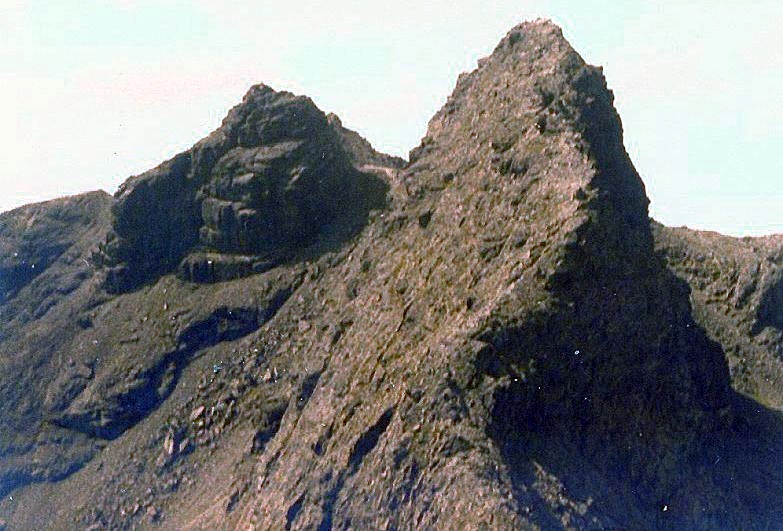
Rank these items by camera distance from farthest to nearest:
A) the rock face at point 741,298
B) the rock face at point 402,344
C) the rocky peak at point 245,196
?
the rocky peak at point 245,196 < the rock face at point 741,298 < the rock face at point 402,344

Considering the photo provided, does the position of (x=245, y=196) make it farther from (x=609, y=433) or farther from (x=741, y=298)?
(x=609, y=433)

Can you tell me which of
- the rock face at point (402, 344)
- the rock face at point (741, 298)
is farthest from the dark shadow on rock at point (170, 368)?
the rock face at point (741, 298)

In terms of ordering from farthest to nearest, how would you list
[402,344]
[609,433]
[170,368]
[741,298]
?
[170,368], [741,298], [402,344], [609,433]

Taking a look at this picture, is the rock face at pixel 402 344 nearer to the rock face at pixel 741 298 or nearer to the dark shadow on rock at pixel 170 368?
the dark shadow on rock at pixel 170 368

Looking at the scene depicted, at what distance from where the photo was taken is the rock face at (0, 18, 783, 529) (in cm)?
6419

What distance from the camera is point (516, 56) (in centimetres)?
8412

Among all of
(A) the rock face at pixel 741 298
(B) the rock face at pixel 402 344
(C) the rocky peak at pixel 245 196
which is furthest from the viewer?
(C) the rocky peak at pixel 245 196

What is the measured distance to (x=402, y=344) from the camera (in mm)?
70750

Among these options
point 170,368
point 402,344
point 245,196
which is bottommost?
point 170,368

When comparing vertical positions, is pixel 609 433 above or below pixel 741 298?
below

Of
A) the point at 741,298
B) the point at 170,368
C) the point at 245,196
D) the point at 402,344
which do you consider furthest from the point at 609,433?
the point at 245,196

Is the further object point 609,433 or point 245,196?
point 245,196

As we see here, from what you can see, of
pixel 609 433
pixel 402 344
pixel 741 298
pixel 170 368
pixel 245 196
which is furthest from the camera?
pixel 245 196

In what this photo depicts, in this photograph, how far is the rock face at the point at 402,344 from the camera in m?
64.2
